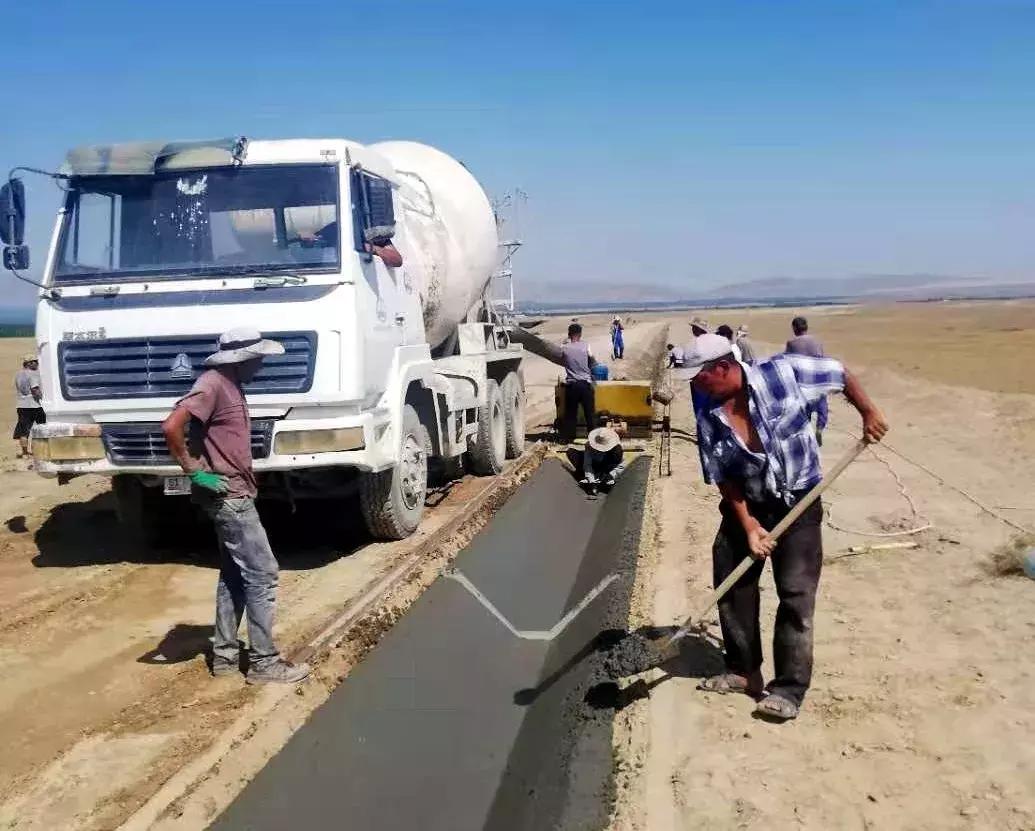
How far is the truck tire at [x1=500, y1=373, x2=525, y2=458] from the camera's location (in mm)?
12344

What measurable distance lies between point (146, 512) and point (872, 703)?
594cm

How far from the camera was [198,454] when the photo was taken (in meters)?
4.90

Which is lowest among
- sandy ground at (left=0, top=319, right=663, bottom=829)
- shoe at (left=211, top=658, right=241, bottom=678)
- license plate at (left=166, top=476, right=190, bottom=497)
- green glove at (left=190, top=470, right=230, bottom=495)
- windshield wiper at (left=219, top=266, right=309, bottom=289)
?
sandy ground at (left=0, top=319, right=663, bottom=829)

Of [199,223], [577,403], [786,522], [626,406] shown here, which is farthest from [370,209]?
[626,406]

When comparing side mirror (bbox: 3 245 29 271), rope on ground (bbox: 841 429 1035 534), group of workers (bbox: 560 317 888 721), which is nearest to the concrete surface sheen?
group of workers (bbox: 560 317 888 721)

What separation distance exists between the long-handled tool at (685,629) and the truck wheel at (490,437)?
559 centimetres

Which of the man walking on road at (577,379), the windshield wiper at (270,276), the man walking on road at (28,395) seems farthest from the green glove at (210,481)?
the man walking on road at (577,379)

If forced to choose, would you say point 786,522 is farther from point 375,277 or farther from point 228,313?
point 375,277

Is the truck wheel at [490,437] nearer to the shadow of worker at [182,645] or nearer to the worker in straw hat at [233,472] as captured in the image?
the shadow of worker at [182,645]

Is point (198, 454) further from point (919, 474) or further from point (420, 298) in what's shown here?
point (919, 474)

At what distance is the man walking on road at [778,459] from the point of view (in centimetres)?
428

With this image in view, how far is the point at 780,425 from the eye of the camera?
14.0 feet

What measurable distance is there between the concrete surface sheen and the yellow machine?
5.84m

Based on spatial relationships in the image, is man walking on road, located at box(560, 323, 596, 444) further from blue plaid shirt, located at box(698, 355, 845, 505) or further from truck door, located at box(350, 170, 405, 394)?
blue plaid shirt, located at box(698, 355, 845, 505)
